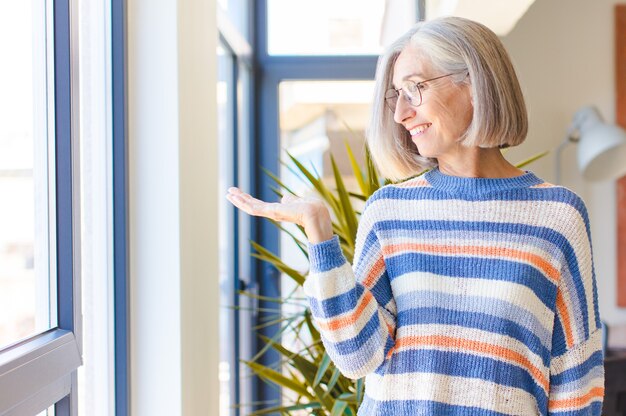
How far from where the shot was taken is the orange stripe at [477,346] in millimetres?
1277

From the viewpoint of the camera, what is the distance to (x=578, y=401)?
1292 mm

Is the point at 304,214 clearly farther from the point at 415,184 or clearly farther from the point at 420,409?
the point at 420,409

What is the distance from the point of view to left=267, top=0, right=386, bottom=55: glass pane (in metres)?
3.97

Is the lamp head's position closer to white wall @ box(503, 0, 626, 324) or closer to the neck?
white wall @ box(503, 0, 626, 324)

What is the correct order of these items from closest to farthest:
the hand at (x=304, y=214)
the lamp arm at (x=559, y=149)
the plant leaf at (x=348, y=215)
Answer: the hand at (x=304, y=214) < the plant leaf at (x=348, y=215) < the lamp arm at (x=559, y=149)

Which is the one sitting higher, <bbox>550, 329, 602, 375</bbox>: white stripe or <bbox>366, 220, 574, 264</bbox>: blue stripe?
<bbox>366, 220, 574, 264</bbox>: blue stripe

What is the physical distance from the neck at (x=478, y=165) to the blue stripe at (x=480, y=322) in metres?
0.25

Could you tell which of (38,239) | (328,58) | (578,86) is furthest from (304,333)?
(38,239)

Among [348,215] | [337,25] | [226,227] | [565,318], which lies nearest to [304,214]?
[565,318]

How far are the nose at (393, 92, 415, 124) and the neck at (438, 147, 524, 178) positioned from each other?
0.39 ft

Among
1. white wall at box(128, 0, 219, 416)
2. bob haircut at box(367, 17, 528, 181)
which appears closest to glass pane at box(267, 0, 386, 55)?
white wall at box(128, 0, 219, 416)

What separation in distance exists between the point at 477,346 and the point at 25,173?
33.9 inches

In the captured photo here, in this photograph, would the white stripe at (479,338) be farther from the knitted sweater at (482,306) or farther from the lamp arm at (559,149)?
the lamp arm at (559,149)

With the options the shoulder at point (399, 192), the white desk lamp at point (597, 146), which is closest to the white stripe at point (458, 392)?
the shoulder at point (399, 192)
